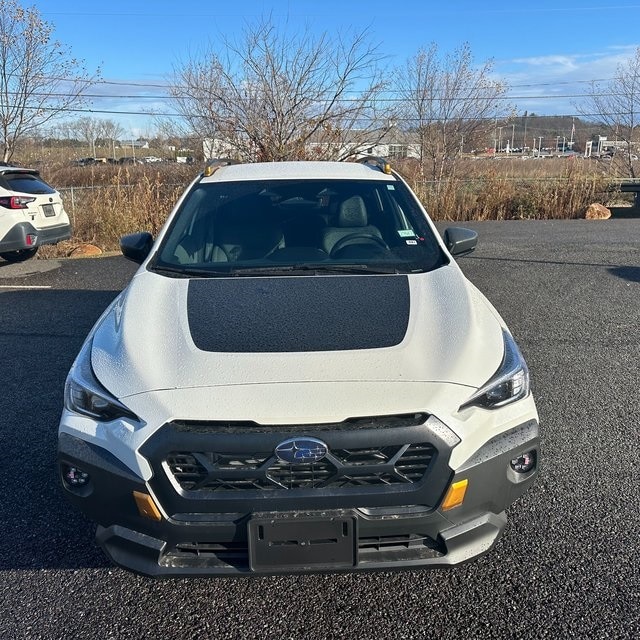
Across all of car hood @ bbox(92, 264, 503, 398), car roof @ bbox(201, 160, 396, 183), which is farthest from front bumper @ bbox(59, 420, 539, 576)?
car roof @ bbox(201, 160, 396, 183)

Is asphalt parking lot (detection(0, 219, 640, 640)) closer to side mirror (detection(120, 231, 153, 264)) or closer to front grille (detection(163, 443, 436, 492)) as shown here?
front grille (detection(163, 443, 436, 492))

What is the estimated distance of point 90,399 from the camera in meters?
2.30

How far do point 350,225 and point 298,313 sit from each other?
4.18ft

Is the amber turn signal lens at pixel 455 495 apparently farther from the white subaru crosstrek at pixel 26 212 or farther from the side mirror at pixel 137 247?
the white subaru crosstrek at pixel 26 212

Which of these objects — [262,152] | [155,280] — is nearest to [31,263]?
[262,152]

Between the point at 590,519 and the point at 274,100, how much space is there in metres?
12.6

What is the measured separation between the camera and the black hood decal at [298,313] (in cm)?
243

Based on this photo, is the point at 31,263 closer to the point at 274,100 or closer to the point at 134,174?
the point at 134,174

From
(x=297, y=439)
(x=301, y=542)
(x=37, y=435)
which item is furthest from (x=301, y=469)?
(x=37, y=435)

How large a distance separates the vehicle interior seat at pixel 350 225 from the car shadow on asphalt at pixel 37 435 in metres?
1.98

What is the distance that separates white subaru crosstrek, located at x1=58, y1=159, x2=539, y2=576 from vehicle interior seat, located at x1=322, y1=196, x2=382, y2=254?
972 millimetres

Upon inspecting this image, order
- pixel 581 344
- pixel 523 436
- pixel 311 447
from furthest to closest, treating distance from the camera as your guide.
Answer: pixel 581 344 < pixel 523 436 < pixel 311 447

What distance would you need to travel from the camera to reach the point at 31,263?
985 centimetres

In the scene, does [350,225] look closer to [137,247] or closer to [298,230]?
[298,230]
